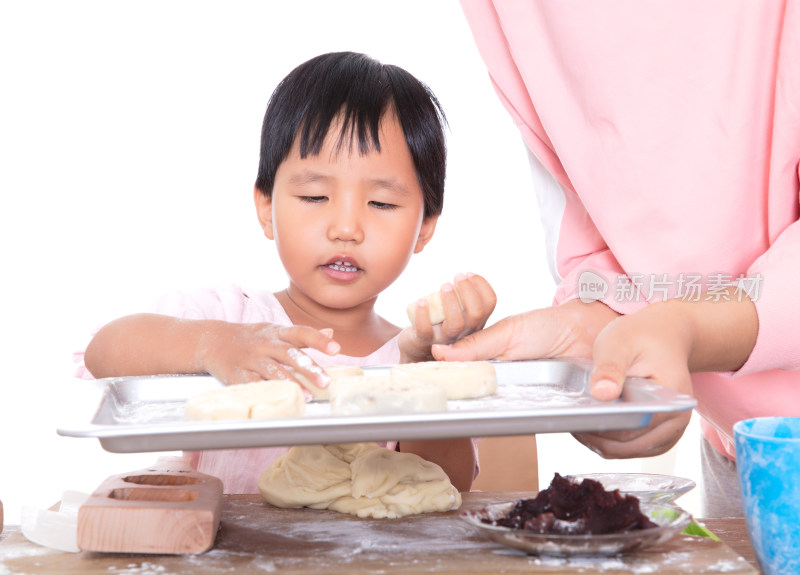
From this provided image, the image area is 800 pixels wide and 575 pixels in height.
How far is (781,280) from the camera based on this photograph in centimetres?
130

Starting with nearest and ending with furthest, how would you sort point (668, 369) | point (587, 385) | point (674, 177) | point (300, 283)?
point (668, 369) → point (587, 385) → point (674, 177) → point (300, 283)

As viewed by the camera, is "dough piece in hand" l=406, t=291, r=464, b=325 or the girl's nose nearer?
"dough piece in hand" l=406, t=291, r=464, b=325

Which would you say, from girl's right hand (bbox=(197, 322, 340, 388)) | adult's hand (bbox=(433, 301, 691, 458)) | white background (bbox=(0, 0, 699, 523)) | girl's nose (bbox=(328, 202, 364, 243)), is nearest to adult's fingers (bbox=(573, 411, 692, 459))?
adult's hand (bbox=(433, 301, 691, 458))

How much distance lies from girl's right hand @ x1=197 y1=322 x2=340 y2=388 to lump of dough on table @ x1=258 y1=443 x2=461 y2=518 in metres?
0.11

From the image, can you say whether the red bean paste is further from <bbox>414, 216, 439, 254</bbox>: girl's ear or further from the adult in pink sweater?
<bbox>414, 216, 439, 254</bbox>: girl's ear

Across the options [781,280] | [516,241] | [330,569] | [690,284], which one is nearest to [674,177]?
[690,284]

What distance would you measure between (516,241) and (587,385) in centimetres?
230

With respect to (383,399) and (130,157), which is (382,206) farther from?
(130,157)

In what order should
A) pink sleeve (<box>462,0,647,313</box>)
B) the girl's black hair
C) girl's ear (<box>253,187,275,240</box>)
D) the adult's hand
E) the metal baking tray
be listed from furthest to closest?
girl's ear (<box>253,187,275,240</box>)
the girl's black hair
pink sleeve (<box>462,0,647,313</box>)
the adult's hand
the metal baking tray

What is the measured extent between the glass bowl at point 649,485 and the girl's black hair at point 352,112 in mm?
831

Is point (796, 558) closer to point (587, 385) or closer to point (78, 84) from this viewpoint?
point (587, 385)

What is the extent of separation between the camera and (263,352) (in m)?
1.24

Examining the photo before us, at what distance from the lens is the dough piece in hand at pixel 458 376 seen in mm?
1200

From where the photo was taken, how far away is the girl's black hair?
1.78m
